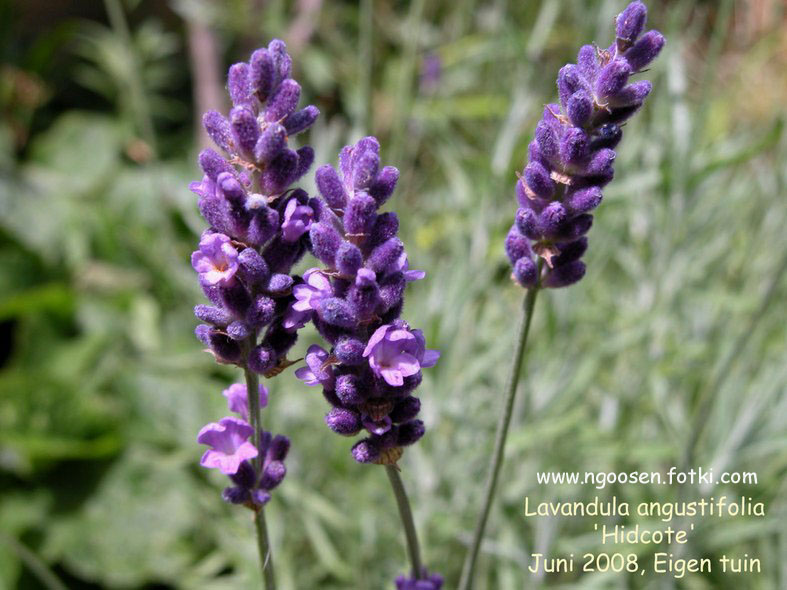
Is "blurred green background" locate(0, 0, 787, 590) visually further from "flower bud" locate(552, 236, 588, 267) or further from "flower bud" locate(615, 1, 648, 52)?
"flower bud" locate(615, 1, 648, 52)

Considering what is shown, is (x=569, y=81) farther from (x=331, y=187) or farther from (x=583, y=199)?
(x=331, y=187)

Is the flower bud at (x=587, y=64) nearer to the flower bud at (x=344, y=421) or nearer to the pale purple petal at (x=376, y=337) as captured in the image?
the pale purple petal at (x=376, y=337)

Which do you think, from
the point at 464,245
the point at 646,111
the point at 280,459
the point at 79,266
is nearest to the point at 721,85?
the point at 646,111

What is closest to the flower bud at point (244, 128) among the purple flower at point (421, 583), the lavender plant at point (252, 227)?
the lavender plant at point (252, 227)

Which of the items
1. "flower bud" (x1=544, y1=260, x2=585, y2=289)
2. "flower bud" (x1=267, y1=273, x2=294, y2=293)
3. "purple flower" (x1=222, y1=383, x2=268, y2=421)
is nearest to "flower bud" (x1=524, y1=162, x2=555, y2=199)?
"flower bud" (x1=544, y1=260, x2=585, y2=289)

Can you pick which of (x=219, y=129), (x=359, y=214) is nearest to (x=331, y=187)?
(x=359, y=214)

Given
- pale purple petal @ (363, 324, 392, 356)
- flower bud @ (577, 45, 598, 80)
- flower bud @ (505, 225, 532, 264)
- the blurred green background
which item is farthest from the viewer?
the blurred green background
